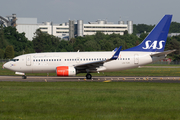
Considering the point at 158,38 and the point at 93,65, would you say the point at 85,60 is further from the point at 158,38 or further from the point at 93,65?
the point at 158,38

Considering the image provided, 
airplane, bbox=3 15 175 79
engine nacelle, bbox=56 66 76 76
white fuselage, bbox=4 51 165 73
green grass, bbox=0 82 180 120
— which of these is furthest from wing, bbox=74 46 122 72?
green grass, bbox=0 82 180 120

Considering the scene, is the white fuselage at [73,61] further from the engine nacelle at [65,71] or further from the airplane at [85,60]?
the engine nacelle at [65,71]

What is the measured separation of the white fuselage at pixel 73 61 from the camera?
33531 mm

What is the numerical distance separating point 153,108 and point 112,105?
2046mm

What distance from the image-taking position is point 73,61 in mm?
33500

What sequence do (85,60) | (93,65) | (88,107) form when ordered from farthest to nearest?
(85,60), (93,65), (88,107)

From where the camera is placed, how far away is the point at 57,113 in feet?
42.0

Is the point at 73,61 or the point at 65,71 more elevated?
the point at 73,61

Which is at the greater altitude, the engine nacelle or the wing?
the wing

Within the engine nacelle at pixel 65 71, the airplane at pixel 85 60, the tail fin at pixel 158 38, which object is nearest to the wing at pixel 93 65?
the airplane at pixel 85 60

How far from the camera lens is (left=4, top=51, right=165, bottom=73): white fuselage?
33531 millimetres

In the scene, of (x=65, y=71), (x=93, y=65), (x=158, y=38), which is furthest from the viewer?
(x=158, y=38)

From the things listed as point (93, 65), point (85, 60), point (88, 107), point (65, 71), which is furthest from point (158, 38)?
point (88, 107)

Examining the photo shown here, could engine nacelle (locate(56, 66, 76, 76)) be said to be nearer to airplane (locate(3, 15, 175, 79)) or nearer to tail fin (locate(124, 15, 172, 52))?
airplane (locate(3, 15, 175, 79))
